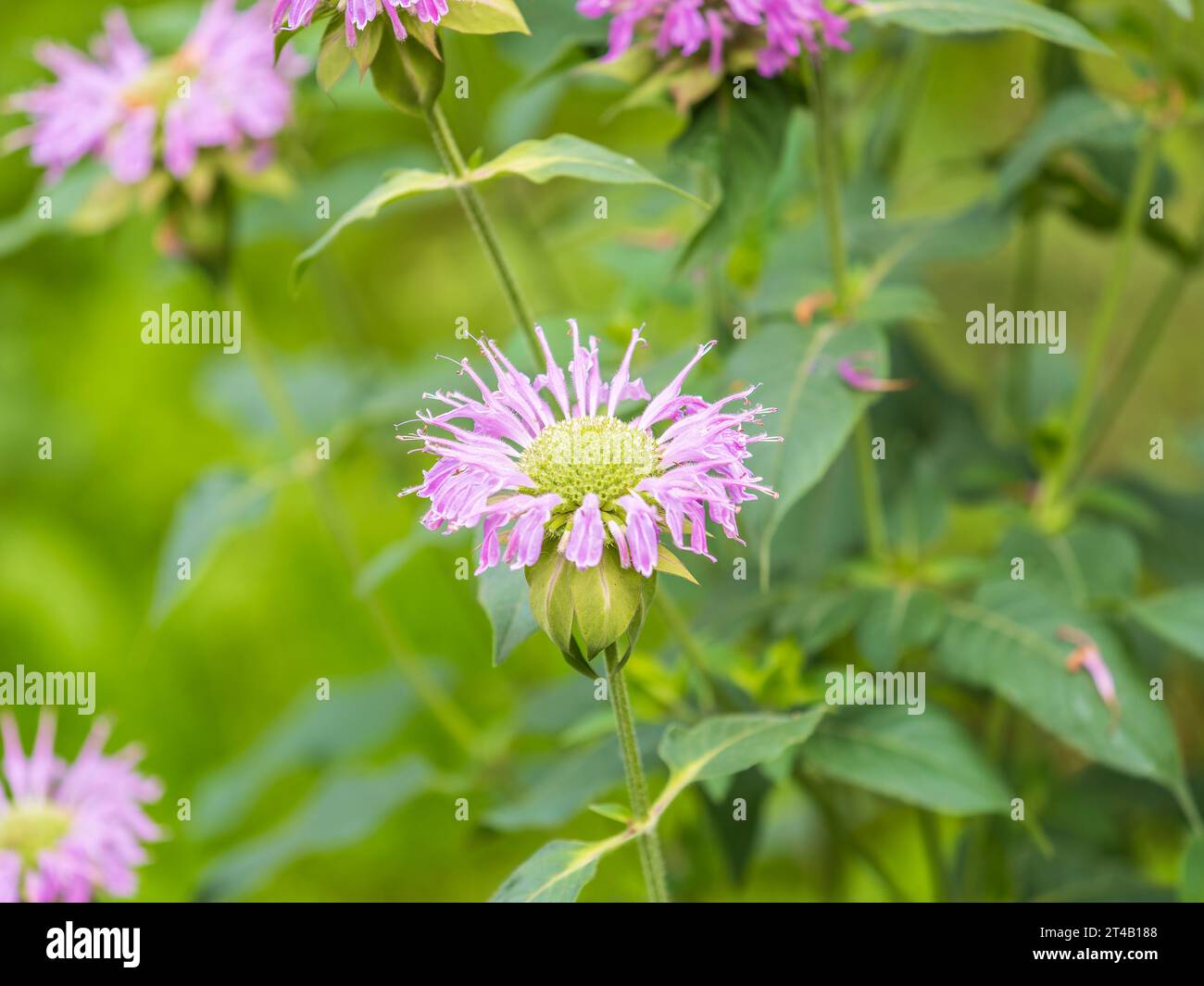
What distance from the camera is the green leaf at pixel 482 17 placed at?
1.82 ft

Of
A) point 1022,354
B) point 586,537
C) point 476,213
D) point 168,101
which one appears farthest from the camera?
point 1022,354

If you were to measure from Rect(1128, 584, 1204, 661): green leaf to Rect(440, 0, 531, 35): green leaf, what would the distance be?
535mm

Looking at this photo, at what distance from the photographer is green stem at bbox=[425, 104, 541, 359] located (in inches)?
23.2

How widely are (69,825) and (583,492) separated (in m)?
0.54

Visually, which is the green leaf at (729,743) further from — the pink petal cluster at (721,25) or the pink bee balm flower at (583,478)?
the pink petal cluster at (721,25)

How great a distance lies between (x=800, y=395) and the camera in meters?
0.69

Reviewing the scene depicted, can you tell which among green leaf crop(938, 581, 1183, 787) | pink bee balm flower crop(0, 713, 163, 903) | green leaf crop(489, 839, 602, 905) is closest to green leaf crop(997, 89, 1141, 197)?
green leaf crop(938, 581, 1183, 787)

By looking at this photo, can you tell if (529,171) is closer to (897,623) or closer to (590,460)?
(590,460)

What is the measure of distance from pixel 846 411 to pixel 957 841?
0.45m

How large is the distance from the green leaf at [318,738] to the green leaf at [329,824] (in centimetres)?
7

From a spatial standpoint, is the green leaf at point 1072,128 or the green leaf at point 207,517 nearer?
the green leaf at point 1072,128

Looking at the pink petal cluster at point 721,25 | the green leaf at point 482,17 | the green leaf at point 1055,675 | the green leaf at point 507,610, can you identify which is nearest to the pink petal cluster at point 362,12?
the green leaf at point 482,17

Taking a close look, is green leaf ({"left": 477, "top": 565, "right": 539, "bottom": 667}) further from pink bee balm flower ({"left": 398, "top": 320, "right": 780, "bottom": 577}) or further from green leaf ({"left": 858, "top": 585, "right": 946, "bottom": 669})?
green leaf ({"left": 858, "top": 585, "right": 946, "bottom": 669})

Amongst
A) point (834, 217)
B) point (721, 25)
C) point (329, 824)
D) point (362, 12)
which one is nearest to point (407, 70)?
point (362, 12)
